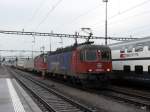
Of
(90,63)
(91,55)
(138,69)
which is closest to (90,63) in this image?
(90,63)

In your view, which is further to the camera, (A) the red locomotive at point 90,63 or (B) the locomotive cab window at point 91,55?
(B) the locomotive cab window at point 91,55

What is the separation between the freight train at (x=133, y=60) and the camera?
875 inches

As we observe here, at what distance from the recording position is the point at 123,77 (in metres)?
26.0

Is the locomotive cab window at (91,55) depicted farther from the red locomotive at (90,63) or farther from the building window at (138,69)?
the building window at (138,69)

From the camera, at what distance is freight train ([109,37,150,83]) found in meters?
22.2

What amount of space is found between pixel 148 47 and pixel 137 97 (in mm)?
3789

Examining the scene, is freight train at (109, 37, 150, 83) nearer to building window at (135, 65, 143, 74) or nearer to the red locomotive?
building window at (135, 65, 143, 74)

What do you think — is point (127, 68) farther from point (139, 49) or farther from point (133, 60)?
point (139, 49)

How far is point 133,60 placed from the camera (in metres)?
23.9

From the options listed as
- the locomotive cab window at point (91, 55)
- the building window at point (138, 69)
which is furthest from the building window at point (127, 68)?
the locomotive cab window at point (91, 55)

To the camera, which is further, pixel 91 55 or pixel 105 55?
pixel 105 55

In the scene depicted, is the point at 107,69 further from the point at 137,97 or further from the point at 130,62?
the point at 137,97

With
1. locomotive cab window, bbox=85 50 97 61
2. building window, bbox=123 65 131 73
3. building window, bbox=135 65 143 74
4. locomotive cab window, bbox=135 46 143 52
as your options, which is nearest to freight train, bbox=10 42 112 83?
locomotive cab window, bbox=85 50 97 61

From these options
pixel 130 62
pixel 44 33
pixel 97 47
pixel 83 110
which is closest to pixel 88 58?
pixel 97 47
